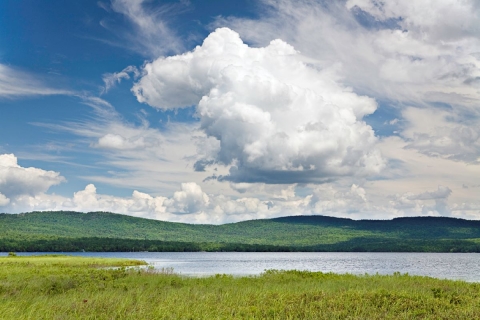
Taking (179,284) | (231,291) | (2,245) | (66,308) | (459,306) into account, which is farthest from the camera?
(2,245)

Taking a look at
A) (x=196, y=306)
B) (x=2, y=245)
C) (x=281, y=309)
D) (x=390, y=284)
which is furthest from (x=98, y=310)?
(x=2, y=245)

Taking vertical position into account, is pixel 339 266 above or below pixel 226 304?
below

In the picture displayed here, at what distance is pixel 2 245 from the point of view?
586 feet

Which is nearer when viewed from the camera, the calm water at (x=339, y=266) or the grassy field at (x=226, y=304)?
the grassy field at (x=226, y=304)

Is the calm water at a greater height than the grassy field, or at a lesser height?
lesser

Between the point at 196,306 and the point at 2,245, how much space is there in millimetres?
179822

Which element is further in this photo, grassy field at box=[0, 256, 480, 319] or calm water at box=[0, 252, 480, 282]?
calm water at box=[0, 252, 480, 282]

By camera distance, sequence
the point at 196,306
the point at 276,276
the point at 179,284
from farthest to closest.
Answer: the point at 276,276
the point at 179,284
the point at 196,306

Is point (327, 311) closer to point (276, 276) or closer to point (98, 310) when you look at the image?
point (98, 310)

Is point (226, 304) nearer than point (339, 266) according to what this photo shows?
Yes

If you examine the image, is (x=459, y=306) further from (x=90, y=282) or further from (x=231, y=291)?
(x=90, y=282)

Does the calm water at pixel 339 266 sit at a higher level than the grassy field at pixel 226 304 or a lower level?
lower

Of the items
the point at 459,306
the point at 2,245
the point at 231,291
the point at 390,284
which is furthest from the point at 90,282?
the point at 2,245

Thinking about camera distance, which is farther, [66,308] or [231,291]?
[231,291]
